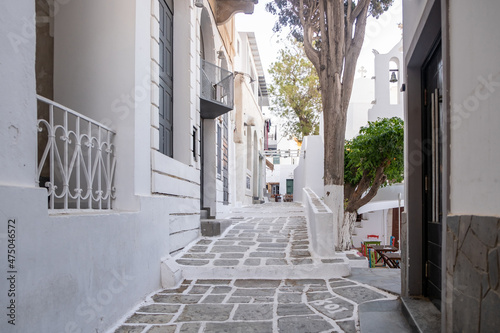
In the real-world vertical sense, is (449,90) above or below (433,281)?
above

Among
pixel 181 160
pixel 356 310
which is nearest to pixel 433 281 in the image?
pixel 356 310

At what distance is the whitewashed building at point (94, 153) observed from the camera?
2900 millimetres

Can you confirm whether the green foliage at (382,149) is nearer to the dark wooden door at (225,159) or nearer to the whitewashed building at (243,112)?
the dark wooden door at (225,159)

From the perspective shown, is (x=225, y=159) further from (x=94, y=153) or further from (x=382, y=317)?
(x=382, y=317)

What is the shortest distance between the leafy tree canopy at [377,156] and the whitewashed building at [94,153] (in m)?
4.49

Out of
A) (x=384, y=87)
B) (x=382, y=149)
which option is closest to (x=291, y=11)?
(x=382, y=149)

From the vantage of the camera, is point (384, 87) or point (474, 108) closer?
point (474, 108)

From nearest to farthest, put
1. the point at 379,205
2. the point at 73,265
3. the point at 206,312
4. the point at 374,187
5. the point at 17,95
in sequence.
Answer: the point at 17,95
the point at 73,265
the point at 206,312
the point at 374,187
the point at 379,205

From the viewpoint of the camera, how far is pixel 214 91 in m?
10.5

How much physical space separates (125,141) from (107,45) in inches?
45.7

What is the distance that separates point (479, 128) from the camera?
2.36 metres

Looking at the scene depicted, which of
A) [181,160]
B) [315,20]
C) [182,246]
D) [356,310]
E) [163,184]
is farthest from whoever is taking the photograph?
[315,20]

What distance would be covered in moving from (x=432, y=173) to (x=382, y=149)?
795 centimetres

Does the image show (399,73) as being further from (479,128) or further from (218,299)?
Answer: (479,128)
